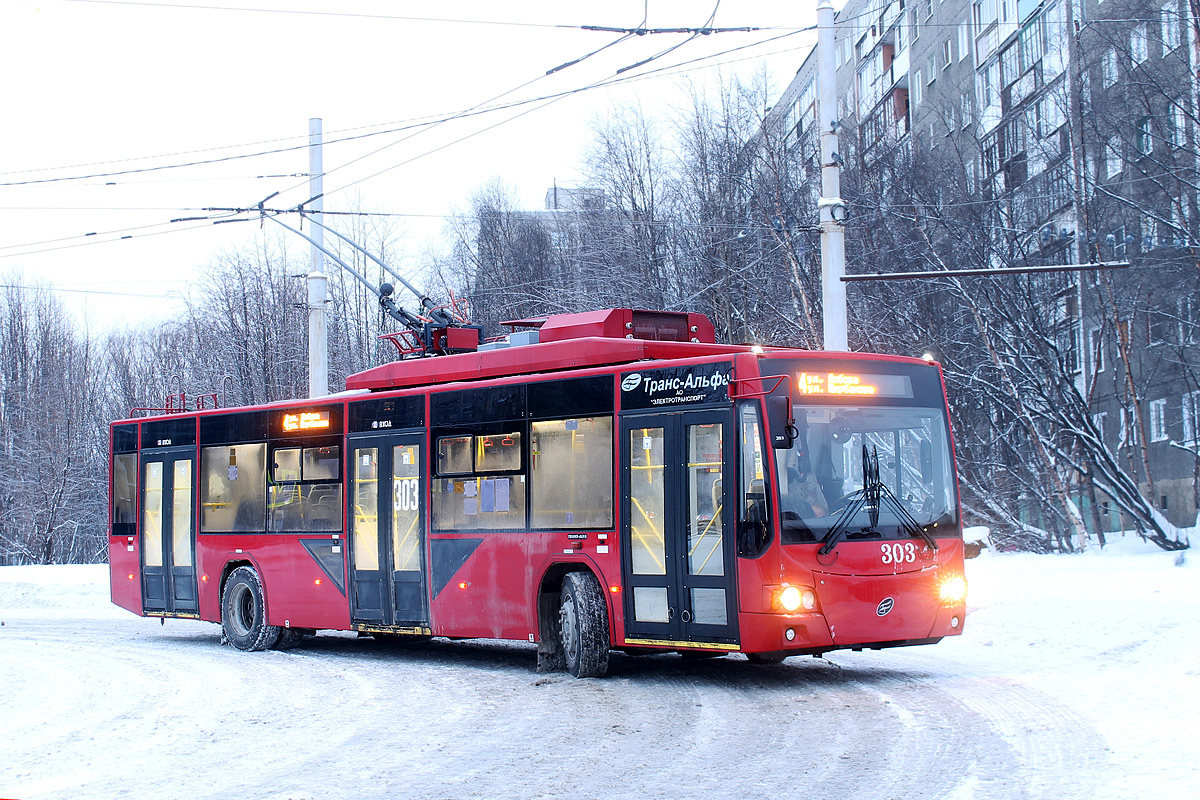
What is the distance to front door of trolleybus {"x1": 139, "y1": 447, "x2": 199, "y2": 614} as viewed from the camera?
59.4 feet

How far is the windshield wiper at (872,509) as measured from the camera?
439 inches

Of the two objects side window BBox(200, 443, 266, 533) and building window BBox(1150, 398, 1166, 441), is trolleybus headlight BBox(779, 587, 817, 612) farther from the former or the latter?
building window BBox(1150, 398, 1166, 441)

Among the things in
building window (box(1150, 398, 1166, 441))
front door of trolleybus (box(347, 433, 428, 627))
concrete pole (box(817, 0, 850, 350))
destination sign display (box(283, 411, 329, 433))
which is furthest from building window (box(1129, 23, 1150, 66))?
destination sign display (box(283, 411, 329, 433))

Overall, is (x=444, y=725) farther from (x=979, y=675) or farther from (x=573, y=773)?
(x=979, y=675)

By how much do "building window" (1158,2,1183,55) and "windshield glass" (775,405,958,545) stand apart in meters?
13.8

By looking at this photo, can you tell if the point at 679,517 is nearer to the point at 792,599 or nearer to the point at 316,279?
the point at 792,599

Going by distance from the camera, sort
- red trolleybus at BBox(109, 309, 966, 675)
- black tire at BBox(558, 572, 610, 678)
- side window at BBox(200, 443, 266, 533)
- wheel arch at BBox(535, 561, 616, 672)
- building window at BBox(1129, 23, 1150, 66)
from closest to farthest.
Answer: red trolleybus at BBox(109, 309, 966, 675) → black tire at BBox(558, 572, 610, 678) → wheel arch at BBox(535, 561, 616, 672) → side window at BBox(200, 443, 266, 533) → building window at BBox(1129, 23, 1150, 66)

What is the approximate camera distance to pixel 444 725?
976cm

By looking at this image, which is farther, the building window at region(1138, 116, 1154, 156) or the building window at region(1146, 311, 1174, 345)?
the building window at region(1146, 311, 1174, 345)

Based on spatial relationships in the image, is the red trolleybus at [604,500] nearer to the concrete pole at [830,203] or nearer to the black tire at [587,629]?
the black tire at [587,629]

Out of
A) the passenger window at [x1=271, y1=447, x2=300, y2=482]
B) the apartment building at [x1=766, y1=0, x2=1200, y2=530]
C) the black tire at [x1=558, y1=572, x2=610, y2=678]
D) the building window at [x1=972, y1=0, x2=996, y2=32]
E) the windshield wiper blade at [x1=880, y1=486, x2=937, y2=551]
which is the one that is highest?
the building window at [x1=972, y1=0, x2=996, y2=32]

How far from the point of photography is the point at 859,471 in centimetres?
1140

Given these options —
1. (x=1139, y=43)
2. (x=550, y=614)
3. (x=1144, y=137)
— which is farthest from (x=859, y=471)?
(x=1139, y=43)

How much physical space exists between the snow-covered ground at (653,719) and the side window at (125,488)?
282 cm
